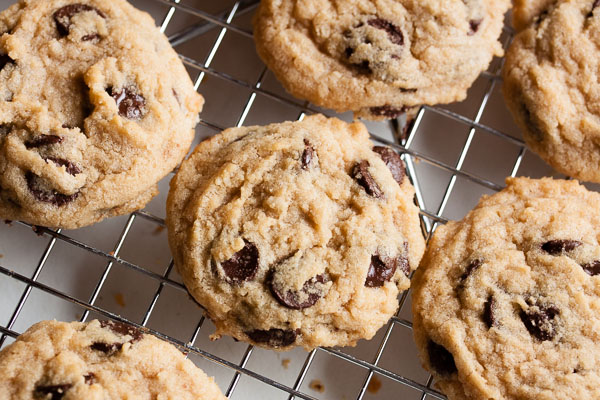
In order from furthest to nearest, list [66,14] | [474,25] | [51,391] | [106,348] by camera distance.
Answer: [474,25] → [66,14] → [106,348] → [51,391]

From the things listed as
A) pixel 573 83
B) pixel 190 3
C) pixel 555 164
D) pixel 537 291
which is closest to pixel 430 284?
pixel 537 291

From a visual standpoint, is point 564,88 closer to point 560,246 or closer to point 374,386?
point 560,246

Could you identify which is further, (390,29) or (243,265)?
(390,29)

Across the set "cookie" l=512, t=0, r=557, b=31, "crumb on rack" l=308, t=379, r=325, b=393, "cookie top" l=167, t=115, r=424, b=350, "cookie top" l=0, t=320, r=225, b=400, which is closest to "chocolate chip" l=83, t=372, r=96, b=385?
"cookie top" l=0, t=320, r=225, b=400

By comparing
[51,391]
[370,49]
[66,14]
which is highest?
[370,49]

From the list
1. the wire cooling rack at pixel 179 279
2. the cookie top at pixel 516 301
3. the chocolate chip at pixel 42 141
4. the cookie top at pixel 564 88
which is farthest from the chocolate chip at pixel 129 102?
the cookie top at pixel 564 88

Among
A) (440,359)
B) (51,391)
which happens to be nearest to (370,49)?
(440,359)

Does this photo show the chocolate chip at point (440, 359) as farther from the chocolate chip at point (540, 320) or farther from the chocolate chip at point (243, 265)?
the chocolate chip at point (243, 265)
